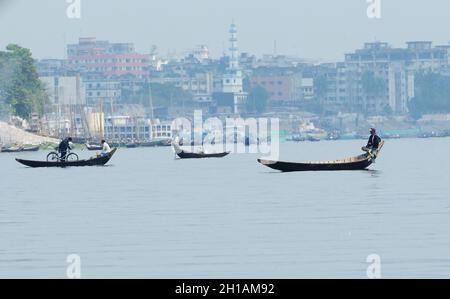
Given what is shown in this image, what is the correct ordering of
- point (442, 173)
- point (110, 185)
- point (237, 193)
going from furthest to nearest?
point (442, 173) → point (110, 185) → point (237, 193)

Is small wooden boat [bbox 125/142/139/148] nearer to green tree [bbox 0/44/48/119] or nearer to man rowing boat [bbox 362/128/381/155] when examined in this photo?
green tree [bbox 0/44/48/119]

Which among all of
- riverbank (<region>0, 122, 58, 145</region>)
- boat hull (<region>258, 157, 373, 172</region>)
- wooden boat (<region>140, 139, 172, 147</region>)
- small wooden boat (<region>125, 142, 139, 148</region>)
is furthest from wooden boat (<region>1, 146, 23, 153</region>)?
boat hull (<region>258, 157, 373, 172</region>)

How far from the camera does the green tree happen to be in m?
167

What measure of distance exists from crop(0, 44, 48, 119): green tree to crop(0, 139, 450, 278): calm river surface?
10972cm

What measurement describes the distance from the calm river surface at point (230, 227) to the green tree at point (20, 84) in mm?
109716

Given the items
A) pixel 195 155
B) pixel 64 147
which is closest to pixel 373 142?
pixel 64 147

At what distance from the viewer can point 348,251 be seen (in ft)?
95.5

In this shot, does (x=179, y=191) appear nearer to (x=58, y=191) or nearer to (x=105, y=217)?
(x=58, y=191)

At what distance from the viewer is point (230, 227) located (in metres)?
34.7

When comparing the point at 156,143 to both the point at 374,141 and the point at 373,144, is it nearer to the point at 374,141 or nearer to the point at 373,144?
the point at 373,144

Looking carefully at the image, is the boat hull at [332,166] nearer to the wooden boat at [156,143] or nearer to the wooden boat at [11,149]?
the wooden boat at [11,149]

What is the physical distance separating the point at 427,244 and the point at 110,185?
90.2 ft

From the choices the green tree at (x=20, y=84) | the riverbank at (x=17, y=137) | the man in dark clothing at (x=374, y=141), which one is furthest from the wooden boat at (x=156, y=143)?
the man in dark clothing at (x=374, y=141)
